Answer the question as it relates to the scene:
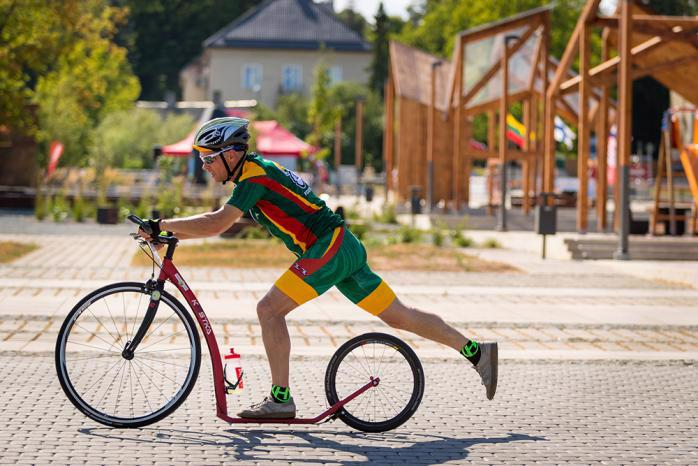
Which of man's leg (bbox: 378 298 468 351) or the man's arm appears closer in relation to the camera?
the man's arm

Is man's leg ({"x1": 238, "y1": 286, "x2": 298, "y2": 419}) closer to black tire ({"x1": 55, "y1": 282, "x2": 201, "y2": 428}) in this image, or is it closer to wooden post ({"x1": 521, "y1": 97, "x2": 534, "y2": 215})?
black tire ({"x1": 55, "y1": 282, "x2": 201, "y2": 428})

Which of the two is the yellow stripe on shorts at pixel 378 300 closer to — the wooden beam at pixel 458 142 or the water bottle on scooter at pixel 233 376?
the water bottle on scooter at pixel 233 376

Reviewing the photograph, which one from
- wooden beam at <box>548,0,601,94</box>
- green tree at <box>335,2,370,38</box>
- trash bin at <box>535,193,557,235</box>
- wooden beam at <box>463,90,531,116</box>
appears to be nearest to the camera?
trash bin at <box>535,193,557,235</box>

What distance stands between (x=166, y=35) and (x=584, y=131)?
276ft

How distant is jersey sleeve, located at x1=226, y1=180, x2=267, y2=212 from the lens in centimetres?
671

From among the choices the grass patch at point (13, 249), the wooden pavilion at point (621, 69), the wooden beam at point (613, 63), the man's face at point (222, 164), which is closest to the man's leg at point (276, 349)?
the man's face at point (222, 164)

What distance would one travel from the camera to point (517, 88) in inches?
1391

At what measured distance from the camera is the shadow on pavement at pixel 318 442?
6422 mm

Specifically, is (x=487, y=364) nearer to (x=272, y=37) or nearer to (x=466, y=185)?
(x=466, y=185)

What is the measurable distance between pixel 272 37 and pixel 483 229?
7091 centimetres

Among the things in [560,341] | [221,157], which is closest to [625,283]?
[560,341]

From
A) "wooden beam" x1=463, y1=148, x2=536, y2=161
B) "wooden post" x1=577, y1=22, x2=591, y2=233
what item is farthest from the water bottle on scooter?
"wooden beam" x1=463, y1=148, x2=536, y2=161

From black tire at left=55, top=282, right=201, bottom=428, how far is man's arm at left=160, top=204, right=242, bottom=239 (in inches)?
14.3

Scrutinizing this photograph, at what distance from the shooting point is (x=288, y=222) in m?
6.93
